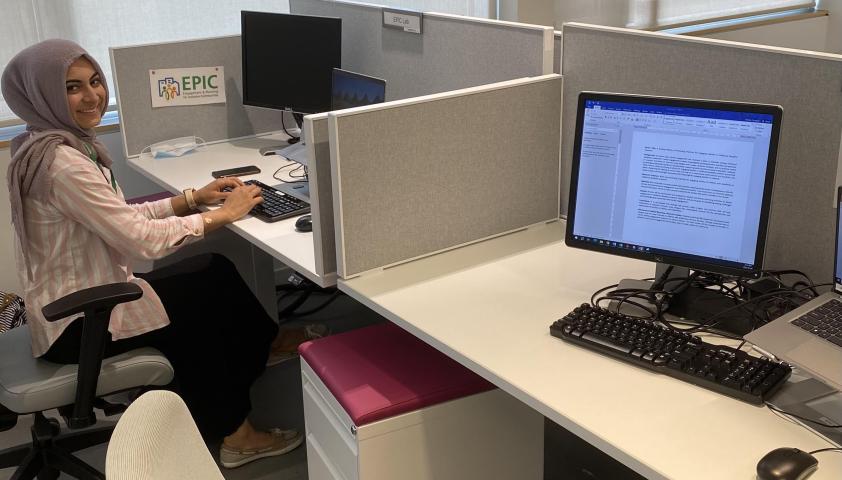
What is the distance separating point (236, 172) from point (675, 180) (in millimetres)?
1469

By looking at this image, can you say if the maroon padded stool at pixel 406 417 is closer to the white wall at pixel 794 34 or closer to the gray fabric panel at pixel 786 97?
the gray fabric panel at pixel 786 97

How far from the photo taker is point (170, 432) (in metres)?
0.91

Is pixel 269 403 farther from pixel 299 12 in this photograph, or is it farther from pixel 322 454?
pixel 299 12

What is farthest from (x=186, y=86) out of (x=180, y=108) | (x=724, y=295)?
(x=724, y=295)

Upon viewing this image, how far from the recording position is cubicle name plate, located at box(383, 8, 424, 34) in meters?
2.63

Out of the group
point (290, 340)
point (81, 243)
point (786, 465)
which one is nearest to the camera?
point (786, 465)

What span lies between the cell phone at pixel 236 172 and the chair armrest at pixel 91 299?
796mm

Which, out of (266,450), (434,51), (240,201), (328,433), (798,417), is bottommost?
(266,450)

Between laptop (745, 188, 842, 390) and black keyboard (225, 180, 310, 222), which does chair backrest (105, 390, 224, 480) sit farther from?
black keyboard (225, 180, 310, 222)

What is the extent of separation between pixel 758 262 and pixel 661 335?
0.76ft

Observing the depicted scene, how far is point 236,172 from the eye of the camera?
273 centimetres

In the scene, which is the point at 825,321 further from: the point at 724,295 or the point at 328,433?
the point at 328,433

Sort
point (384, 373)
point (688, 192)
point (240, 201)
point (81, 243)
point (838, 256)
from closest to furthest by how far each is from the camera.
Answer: point (838, 256) → point (688, 192) → point (384, 373) → point (81, 243) → point (240, 201)

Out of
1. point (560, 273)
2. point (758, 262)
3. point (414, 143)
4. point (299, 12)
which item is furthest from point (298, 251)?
point (299, 12)
